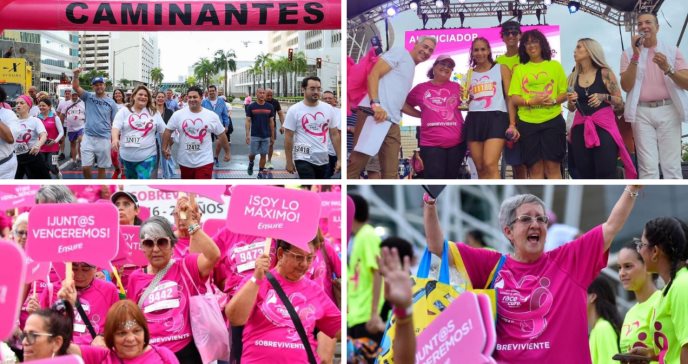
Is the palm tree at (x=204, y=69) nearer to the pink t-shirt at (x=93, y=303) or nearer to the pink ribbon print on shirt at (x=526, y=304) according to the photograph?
the pink t-shirt at (x=93, y=303)

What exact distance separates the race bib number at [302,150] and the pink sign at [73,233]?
3.79 feet

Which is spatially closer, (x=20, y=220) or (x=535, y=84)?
(x=20, y=220)

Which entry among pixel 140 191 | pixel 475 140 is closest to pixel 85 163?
pixel 140 191

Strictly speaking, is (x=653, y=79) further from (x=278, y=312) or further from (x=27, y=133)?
(x=27, y=133)

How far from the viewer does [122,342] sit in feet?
10.4

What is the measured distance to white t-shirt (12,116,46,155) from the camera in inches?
166

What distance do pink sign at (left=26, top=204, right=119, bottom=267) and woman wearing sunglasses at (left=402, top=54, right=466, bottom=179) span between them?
1433 mm

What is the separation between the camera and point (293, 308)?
3373mm

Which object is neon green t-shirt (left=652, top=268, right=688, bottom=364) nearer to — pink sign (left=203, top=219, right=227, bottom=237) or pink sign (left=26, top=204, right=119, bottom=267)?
pink sign (left=203, top=219, right=227, bottom=237)

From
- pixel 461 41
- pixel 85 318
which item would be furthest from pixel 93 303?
pixel 461 41

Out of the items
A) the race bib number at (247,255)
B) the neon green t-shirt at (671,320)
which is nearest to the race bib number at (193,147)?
the race bib number at (247,255)

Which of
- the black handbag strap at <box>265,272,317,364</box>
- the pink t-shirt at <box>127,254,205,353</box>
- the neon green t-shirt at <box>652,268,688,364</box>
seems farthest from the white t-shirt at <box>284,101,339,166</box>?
the neon green t-shirt at <box>652,268,688,364</box>

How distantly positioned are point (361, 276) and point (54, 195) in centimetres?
139

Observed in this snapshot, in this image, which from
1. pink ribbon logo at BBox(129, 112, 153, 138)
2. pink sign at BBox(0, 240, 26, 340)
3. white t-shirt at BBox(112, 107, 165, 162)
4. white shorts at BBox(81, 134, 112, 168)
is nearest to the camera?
pink sign at BBox(0, 240, 26, 340)
